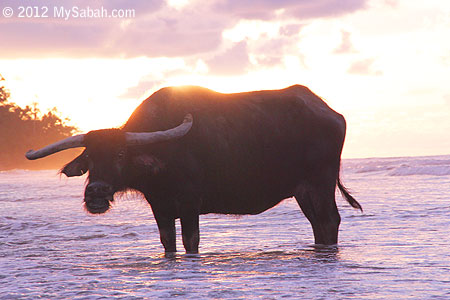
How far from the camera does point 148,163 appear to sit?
6.51 meters

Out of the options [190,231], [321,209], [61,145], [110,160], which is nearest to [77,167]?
[61,145]

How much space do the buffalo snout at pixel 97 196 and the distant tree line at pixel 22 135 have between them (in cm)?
7937

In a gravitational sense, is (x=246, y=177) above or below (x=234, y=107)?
below

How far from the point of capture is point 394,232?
8.34 meters

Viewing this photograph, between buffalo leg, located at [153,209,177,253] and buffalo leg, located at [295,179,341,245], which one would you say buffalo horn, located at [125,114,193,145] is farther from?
buffalo leg, located at [295,179,341,245]

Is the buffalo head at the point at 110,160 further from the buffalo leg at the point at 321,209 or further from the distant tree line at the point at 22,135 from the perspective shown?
the distant tree line at the point at 22,135

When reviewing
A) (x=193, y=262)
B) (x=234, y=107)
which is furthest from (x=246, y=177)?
(x=193, y=262)

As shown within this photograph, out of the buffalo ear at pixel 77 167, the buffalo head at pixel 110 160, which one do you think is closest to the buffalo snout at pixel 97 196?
the buffalo head at pixel 110 160

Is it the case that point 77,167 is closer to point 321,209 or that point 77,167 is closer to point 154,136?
point 154,136

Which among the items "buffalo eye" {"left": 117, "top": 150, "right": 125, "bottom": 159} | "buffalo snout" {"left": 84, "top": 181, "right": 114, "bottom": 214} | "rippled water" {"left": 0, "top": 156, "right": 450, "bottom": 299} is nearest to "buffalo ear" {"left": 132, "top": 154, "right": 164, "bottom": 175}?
"buffalo eye" {"left": 117, "top": 150, "right": 125, "bottom": 159}

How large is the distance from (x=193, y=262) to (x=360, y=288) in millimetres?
1987

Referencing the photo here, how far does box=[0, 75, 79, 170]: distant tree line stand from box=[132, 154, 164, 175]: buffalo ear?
7918 cm

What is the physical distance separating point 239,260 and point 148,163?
138cm

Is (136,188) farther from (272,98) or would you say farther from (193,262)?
(272,98)
